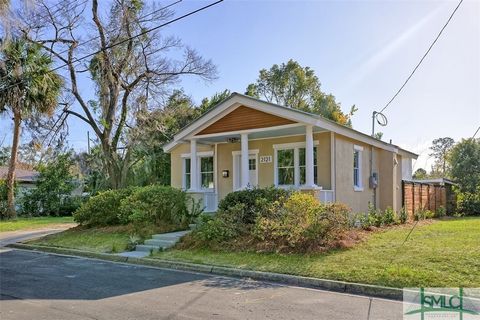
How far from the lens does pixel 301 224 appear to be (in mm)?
10945

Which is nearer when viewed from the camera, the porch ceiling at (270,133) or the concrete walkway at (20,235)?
the porch ceiling at (270,133)

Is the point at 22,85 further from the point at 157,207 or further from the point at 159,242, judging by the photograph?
the point at 159,242

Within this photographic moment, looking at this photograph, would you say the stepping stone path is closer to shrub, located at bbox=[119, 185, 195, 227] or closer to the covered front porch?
shrub, located at bbox=[119, 185, 195, 227]

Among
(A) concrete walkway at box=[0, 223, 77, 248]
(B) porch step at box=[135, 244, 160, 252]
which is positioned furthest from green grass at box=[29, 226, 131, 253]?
(A) concrete walkway at box=[0, 223, 77, 248]

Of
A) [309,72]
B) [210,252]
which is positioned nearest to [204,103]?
[309,72]

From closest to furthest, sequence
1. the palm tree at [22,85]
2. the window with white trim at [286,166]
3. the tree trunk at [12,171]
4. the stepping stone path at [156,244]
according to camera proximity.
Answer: the stepping stone path at [156,244] → the window with white trim at [286,166] → the palm tree at [22,85] → the tree trunk at [12,171]

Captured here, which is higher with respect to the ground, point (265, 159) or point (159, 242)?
point (265, 159)

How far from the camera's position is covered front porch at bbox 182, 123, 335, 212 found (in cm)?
1527

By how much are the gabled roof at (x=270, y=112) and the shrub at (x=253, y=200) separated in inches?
108

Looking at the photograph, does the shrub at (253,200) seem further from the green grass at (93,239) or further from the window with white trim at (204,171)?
the window with white trim at (204,171)
